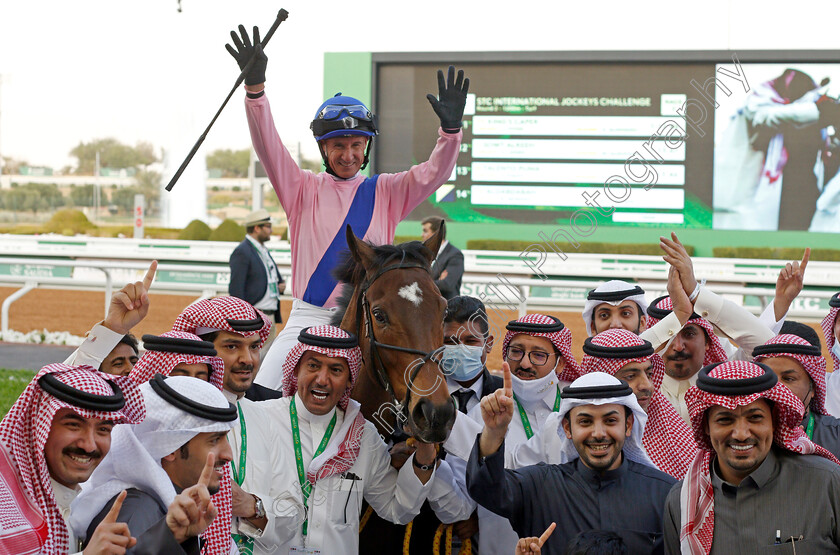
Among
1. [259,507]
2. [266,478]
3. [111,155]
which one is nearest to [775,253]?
[266,478]

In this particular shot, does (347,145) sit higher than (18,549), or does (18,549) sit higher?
(347,145)

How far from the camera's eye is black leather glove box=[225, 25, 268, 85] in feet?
12.0

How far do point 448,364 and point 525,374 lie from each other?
378 millimetres

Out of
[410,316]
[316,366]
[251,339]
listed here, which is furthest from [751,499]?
[251,339]

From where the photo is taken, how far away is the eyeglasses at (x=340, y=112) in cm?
383

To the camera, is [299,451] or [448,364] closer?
[299,451]

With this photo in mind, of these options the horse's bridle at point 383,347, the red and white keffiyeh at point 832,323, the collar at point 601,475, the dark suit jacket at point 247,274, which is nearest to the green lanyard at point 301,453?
the horse's bridle at point 383,347

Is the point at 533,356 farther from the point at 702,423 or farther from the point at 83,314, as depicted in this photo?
the point at 83,314

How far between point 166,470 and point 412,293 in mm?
1070

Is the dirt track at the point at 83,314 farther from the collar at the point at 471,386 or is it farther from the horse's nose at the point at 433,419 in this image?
the horse's nose at the point at 433,419

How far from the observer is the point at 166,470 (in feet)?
8.09

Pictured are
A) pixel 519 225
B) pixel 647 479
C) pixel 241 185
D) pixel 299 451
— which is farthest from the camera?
pixel 241 185

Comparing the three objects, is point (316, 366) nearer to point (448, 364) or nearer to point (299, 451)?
point (299, 451)

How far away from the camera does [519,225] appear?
647 inches
